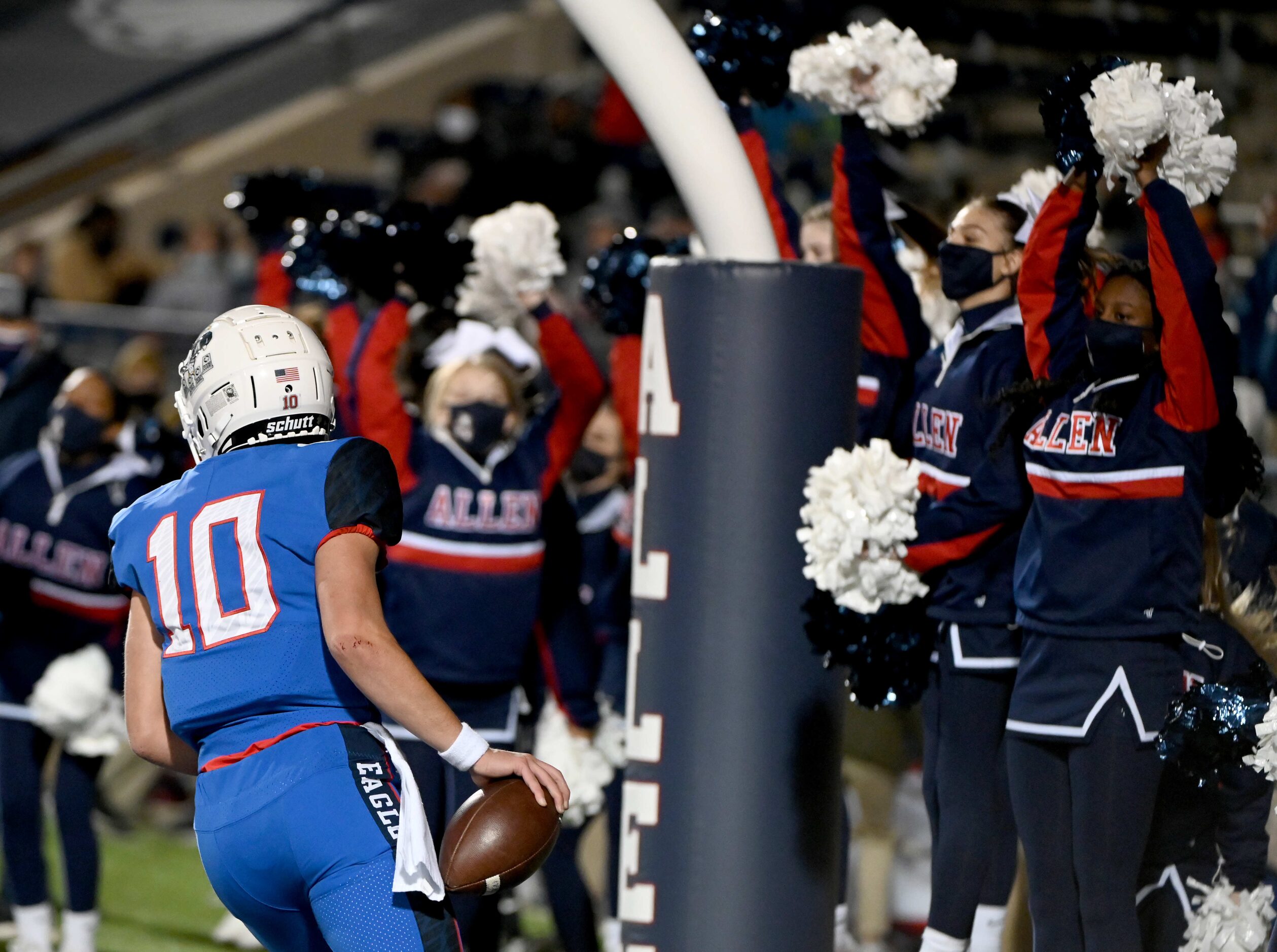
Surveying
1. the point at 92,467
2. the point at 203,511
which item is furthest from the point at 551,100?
the point at 203,511

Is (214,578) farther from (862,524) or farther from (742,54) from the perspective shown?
(742,54)

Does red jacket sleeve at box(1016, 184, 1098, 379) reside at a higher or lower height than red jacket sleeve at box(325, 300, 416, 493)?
higher

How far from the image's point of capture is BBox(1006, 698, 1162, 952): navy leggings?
3.42m

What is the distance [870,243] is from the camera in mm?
4160

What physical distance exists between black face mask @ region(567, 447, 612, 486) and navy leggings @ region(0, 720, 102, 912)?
5.76 feet

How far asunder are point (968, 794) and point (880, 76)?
65.6 inches

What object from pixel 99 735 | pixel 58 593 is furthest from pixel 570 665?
pixel 58 593

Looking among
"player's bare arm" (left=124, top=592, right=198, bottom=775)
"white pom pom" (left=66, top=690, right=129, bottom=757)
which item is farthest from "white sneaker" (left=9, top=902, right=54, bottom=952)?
"player's bare arm" (left=124, top=592, right=198, bottom=775)

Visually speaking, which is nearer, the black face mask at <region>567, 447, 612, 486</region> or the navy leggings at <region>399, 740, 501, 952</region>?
the navy leggings at <region>399, 740, 501, 952</region>

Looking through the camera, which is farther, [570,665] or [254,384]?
[570,665]

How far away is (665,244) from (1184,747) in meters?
2.33

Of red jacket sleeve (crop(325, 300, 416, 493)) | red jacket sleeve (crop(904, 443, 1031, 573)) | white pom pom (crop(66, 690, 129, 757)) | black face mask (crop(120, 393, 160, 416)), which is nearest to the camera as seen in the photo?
red jacket sleeve (crop(904, 443, 1031, 573))

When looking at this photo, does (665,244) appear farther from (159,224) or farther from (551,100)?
(159,224)

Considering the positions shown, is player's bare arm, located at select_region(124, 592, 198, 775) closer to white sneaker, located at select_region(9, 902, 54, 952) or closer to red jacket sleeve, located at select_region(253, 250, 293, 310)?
white sneaker, located at select_region(9, 902, 54, 952)
